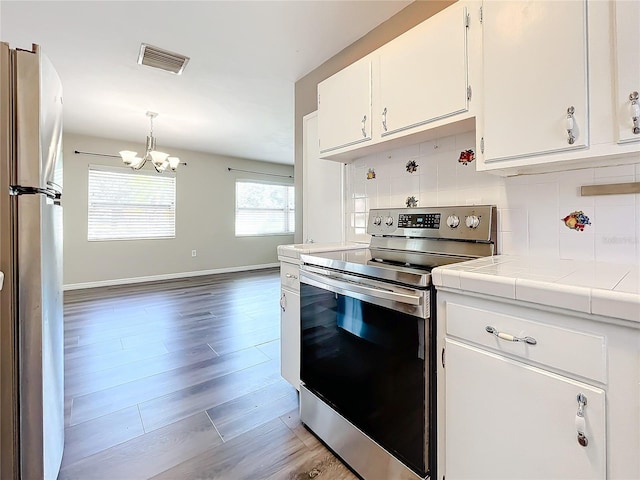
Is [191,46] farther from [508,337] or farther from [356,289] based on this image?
[508,337]

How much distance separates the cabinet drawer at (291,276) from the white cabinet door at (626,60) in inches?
53.6

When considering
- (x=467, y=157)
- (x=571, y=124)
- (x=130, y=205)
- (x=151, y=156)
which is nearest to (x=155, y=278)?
(x=130, y=205)

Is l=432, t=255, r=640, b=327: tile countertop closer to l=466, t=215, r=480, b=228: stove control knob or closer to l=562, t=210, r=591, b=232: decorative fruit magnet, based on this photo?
l=562, t=210, r=591, b=232: decorative fruit magnet

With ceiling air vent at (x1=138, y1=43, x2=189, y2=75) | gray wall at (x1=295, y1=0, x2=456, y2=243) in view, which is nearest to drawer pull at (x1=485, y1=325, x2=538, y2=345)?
gray wall at (x1=295, y1=0, x2=456, y2=243)

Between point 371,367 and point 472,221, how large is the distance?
2.64 feet

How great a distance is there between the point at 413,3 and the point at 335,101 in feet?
2.30

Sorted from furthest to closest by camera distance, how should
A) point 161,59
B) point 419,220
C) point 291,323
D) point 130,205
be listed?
point 130,205
point 161,59
point 291,323
point 419,220

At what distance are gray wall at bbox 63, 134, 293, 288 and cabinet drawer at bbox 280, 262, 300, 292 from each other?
14.4 ft

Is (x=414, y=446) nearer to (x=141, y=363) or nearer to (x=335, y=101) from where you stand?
(x=335, y=101)

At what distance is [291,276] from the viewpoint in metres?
1.75

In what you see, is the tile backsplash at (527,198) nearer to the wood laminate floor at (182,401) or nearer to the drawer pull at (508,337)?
the drawer pull at (508,337)

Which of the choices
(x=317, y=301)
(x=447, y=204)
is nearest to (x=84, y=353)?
(x=317, y=301)

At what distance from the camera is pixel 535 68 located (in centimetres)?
107

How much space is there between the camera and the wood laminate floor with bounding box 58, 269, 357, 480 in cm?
136
